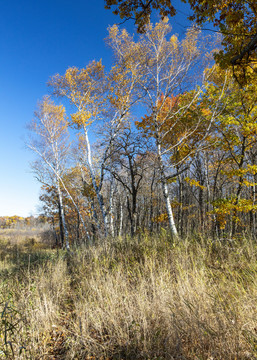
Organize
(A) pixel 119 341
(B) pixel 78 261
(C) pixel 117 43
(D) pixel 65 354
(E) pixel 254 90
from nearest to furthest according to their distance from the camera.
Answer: (A) pixel 119 341 → (D) pixel 65 354 → (B) pixel 78 261 → (E) pixel 254 90 → (C) pixel 117 43

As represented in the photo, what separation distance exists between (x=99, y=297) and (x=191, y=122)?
25.1 ft

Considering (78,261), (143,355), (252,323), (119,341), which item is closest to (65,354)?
(119,341)

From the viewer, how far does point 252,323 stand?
1.66m

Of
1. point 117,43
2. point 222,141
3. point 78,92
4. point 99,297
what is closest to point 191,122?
point 222,141

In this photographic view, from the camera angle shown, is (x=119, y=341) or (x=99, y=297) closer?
(x=119, y=341)

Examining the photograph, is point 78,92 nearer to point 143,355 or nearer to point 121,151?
point 121,151

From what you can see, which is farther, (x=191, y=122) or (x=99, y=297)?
(x=191, y=122)

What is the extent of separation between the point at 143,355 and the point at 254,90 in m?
7.42

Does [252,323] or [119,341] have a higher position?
[252,323]

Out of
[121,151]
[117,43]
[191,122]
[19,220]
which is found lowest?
[19,220]

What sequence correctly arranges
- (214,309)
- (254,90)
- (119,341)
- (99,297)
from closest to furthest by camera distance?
(214,309) < (119,341) < (99,297) < (254,90)

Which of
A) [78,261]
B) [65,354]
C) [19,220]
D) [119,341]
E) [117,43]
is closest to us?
[119,341]

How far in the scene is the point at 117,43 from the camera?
8.94 metres

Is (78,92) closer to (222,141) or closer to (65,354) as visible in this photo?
(222,141)
